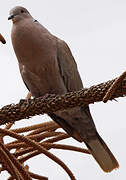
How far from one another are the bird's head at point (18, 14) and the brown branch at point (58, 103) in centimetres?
123

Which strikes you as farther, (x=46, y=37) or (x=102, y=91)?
(x=46, y=37)

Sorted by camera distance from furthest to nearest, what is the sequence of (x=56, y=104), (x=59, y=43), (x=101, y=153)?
(x=59, y=43)
(x=101, y=153)
(x=56, y=104)

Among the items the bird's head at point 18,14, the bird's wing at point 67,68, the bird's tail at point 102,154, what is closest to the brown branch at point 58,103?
the bird's tail at point 102,154

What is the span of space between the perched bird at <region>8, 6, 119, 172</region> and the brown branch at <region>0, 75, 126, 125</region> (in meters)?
0.82

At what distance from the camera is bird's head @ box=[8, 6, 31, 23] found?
2170 mm

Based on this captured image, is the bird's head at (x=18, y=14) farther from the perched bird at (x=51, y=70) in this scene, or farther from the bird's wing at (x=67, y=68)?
the bird's wing at (x=67, y=68)

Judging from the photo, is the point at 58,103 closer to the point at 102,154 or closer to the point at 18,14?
the point at 102,154

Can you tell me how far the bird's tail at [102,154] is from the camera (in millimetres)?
1714

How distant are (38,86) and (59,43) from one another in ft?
0.89

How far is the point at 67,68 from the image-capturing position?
2123 mm

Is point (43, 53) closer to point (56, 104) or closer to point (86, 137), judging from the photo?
point (86, 137)

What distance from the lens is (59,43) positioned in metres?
2.12

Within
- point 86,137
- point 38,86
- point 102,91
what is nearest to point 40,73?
point 38,86

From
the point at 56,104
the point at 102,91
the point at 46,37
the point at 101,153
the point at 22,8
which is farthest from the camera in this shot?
the point at 22,8
